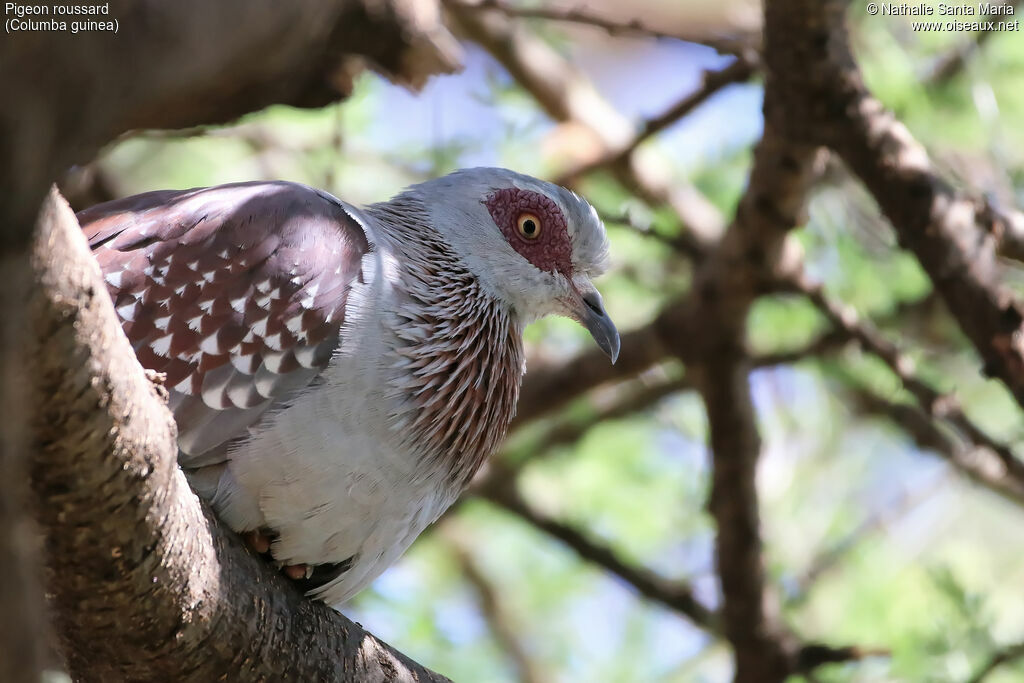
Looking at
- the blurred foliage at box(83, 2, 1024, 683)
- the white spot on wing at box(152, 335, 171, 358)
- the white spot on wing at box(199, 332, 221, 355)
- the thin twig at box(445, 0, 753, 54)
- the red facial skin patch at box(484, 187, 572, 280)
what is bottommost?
the blurred foliage at box(83, 2, 1024, 683)

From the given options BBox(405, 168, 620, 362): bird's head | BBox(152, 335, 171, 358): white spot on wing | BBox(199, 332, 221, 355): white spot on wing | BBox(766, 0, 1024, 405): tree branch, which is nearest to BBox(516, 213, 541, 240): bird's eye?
BBox(405, 168, 620, 362): bird's head

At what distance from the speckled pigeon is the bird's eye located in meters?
0.35

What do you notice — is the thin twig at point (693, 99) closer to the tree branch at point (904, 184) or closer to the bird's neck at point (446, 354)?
the tree branch at point (904, 184)

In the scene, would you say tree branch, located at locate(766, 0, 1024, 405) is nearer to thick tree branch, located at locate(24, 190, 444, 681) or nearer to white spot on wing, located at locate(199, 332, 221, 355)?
white spot on wing, located at locate(199, 332, 221, 355)

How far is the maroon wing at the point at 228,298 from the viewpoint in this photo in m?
3.51

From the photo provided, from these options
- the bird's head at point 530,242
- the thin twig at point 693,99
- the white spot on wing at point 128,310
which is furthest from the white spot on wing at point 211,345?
the thin twig at point 693,99

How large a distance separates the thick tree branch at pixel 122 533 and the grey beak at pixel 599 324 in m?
1.64

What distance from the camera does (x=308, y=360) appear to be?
11.6 ft

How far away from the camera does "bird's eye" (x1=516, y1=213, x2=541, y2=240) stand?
4.47 metres

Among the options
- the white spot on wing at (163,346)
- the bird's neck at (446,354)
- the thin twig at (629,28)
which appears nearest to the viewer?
the white spot on wing at (163,346)

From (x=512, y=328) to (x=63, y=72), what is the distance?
11.3ft

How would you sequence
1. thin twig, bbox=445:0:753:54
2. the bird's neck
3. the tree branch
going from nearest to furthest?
the bird's neck < the tree branch < thin twig, bbox=445:0:753:54

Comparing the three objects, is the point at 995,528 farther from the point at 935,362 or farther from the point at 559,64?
the point at 559,64

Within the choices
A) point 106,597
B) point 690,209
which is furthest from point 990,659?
point 106,597
